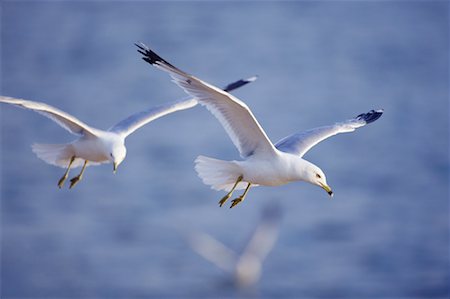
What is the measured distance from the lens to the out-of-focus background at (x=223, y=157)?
21.6m

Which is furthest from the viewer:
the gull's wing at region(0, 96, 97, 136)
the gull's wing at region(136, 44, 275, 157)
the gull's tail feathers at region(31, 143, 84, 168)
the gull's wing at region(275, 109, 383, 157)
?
the gull's tail feathers at region(31, 143, 84, 168)

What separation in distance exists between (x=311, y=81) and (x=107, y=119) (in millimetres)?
11515

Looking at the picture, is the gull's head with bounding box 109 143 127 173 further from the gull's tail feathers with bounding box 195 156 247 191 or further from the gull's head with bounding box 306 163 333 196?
the gull's head with bounding box 306 163 333 196

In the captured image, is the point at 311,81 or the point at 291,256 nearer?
the point at 291,256

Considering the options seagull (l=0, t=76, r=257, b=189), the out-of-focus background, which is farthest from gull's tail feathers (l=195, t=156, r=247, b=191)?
the out-of-focus background

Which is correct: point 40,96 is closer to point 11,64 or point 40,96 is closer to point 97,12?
point 11,64

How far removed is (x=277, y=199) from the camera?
78.2 feet

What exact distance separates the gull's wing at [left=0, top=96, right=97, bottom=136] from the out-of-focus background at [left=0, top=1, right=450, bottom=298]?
9.11 m

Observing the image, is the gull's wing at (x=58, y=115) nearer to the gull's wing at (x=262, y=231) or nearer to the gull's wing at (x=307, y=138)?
the gull's wing at (x=307, y=138)

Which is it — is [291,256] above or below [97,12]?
below

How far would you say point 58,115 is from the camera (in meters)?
9.70

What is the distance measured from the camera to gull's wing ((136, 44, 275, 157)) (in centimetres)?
838

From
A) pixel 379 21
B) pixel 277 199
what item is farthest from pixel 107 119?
pixel 379 21

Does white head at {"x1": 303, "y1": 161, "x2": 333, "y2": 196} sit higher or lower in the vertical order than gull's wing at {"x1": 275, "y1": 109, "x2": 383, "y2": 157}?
lower
